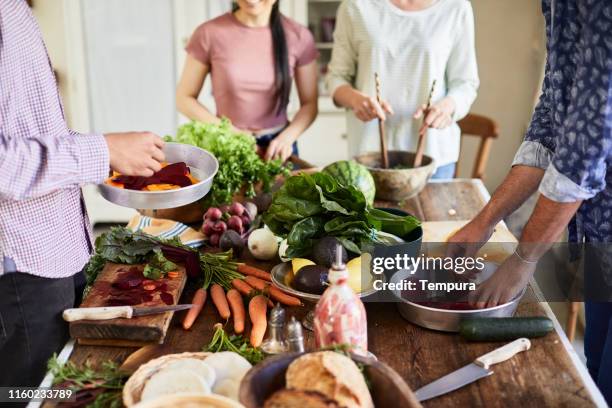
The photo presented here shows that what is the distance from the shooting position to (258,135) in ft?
9.14

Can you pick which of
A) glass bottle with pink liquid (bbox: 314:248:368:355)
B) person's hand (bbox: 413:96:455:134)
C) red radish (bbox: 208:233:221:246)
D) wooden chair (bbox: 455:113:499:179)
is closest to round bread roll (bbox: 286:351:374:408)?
glass bottle with pink liquid (bbox: 314:248:368:355)

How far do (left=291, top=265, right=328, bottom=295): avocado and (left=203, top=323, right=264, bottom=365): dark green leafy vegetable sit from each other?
0.18 m

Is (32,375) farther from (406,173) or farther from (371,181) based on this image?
(406,173)

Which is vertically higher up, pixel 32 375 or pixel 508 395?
pixel 508 395

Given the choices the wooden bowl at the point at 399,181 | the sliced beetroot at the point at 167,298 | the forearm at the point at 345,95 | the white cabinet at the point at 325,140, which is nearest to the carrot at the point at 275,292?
the sliced beetroot at the point at 167,298

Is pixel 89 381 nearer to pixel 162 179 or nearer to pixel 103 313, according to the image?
pixel 103 313

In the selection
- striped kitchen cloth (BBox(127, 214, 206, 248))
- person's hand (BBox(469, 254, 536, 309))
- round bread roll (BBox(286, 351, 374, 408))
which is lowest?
striped kitchen cloth (BBox(127, 214, 206, 248))

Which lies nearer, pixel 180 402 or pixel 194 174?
pixel 180 402

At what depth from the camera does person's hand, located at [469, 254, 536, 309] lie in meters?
1.43

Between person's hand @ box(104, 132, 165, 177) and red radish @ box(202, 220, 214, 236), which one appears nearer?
person's hand @ box(104, 132, 165, 177)

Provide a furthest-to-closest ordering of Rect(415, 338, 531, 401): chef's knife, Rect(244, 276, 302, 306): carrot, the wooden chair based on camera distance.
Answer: the wooden chair → Rect(244, 276, 302, 306): carrot → Rect(415, 338, 531, 401): chef's knife

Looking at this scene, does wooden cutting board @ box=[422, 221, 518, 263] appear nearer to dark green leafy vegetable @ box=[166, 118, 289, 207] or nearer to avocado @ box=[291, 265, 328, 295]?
avocado @ box=[291, 265, 328, 295]

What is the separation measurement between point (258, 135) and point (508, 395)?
1804 mm

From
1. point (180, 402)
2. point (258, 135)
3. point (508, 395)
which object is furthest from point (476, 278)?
point (258, 135)
